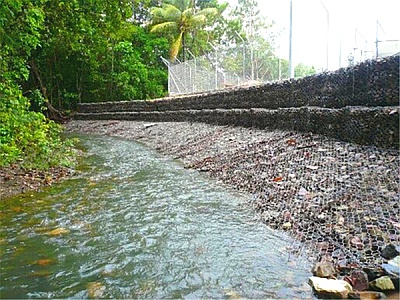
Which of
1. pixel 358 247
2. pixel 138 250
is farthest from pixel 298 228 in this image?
pixel 138 250

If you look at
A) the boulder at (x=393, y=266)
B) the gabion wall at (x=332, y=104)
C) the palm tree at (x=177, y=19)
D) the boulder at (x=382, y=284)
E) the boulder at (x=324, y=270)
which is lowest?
the boulder at (x=324, y=270)

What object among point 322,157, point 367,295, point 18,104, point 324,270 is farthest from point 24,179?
point 367,295

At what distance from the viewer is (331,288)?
6.31ft

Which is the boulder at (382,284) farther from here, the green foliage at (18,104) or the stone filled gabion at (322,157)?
the green foliage at (18,104)

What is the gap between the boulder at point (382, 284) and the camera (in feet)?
6.22

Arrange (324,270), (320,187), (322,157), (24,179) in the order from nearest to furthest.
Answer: (324,270) < (320,187) < (322,157) < (24,179)

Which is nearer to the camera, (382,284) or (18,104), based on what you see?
(382,284)

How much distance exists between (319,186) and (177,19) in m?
18.8

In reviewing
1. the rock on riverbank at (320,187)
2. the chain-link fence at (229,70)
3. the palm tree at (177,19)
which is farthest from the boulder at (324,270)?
the palm tree at (177,19)

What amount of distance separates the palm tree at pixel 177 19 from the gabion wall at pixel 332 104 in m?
11.3

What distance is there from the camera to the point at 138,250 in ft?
8.59

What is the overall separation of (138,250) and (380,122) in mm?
2970

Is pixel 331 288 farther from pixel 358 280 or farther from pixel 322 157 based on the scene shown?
pixel 322 157

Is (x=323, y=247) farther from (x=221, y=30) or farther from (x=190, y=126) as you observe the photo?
(x=221, y=30)
